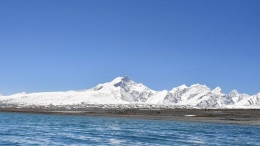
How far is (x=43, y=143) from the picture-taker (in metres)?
39.4

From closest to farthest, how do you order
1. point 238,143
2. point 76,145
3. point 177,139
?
1. point 76,145
2. point 238,143
3. point 177,139

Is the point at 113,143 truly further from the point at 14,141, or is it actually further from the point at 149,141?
the point at 14,141

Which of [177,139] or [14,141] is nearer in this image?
[14,141]

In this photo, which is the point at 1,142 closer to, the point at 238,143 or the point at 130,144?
the point at 130,144

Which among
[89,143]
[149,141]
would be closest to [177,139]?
[149,141]

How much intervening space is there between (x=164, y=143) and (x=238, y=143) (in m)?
8.27

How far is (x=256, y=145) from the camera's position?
38.8m

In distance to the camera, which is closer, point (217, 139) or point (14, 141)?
point (14, 141)

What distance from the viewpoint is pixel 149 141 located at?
42406mm

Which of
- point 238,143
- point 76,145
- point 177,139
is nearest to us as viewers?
point 76,145

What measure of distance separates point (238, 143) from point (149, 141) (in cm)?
989

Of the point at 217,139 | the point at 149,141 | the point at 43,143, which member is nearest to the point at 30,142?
the point at 43,143

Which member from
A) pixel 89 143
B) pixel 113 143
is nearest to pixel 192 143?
pixel 113 143

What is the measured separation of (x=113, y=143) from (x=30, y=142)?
29.8ft
